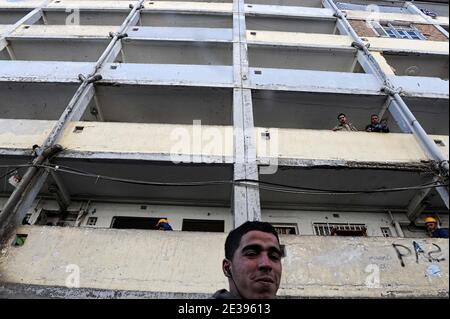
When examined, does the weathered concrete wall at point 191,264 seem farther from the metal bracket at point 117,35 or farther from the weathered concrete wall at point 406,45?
the weathered concrete wall at point 406,45

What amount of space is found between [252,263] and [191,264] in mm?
2674

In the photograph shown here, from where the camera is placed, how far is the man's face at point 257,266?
2381mm

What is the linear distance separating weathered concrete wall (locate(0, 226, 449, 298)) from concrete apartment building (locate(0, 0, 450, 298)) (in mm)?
19

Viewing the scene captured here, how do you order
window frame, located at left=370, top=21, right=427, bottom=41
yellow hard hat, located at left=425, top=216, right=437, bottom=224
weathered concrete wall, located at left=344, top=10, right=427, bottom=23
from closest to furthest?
yellow hard hat, located at left=425, top=216, right=437, bottom=224 → window frame, located at left=370, top=21, right=427, bottom=41 → weathered concrete wall, located at left=344, top=10, right=427, bottom=23

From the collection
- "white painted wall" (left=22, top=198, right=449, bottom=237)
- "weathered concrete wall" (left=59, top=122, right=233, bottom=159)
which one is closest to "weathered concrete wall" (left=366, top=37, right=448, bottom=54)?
"white painted wall" (left=22, top=198, right=449, bottom=237)

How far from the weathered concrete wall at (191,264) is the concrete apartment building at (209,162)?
0.06 feet

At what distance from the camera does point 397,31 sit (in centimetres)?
1242

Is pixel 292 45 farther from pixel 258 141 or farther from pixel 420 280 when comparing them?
pixel 420 280

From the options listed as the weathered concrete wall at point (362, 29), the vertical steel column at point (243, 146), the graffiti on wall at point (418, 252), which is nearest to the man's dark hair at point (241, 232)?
the vertical steel column at point (243, 146)

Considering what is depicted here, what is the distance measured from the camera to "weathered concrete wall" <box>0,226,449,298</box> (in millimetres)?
4793

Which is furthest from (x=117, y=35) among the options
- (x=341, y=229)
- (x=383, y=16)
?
(x=383, y=16)

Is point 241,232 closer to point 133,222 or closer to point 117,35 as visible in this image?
point 133,222

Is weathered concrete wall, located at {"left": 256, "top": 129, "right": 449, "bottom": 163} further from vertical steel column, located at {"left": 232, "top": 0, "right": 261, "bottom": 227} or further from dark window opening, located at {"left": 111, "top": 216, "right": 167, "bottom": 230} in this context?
dark window opening, located at {"left": 111, "top": 216, "right": 167, "bottom": 230}

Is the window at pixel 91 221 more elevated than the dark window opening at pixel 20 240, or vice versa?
the window at pixel 91 221
